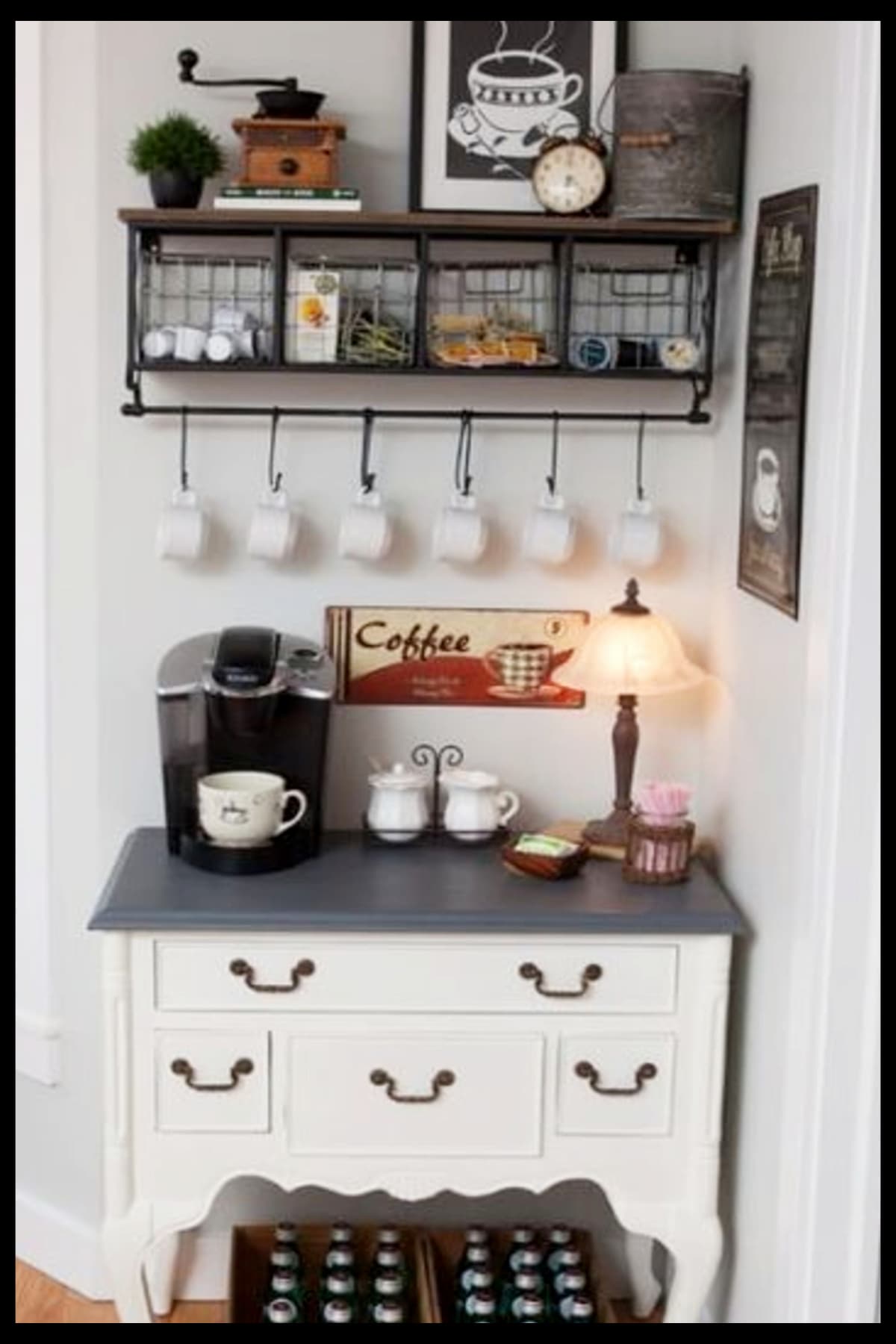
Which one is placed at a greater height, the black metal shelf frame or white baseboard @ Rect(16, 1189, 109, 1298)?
the black metal shelf frame

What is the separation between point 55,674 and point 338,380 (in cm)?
65

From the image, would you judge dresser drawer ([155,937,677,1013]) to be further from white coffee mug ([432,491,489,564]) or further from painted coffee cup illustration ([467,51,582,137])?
painted coffee cup illustration ([467,51,582,137])

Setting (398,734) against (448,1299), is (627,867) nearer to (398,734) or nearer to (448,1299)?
(398,734)

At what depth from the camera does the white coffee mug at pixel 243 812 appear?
280 centimetres

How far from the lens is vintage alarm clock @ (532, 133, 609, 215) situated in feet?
9.25

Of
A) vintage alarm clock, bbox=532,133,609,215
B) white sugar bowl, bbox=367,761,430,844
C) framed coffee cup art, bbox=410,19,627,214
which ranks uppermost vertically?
framed coffee cup art, bbox=410,19,627,214

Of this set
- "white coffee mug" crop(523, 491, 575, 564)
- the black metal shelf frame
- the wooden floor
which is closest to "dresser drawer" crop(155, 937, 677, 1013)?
"white coffee mug" crop(523, 491, 575, 564)

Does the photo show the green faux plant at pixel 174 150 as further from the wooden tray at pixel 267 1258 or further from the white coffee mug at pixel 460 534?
the wooden tray at pixel 267 1258

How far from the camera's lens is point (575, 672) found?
116 inches

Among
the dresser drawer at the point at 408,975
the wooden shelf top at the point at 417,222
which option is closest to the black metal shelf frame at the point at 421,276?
the wooden shelf top at the point at 417,222

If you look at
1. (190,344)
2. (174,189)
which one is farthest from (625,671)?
(174,189)

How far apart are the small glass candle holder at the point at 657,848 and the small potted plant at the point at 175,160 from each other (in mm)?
1125

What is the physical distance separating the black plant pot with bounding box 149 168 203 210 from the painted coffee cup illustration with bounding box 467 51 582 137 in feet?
1.45

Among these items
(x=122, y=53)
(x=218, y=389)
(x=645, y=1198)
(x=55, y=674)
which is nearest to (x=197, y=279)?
(x=218, y=389)
